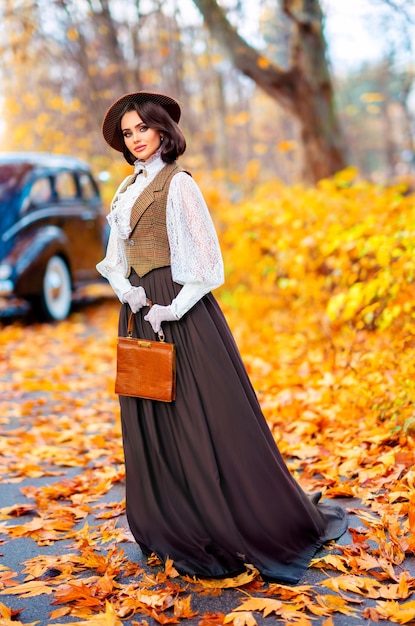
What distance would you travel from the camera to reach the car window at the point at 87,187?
10772 millimetres

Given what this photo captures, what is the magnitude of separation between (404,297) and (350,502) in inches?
58.3

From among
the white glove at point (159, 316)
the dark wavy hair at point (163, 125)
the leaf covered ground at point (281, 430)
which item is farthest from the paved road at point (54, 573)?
the dark wavy hair at point (163, 125)

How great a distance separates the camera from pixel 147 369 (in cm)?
294

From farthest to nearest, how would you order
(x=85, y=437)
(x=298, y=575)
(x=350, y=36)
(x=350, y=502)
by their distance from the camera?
(x=350, y=36) < (x=85, y=437) < (x=350, y=502) < (x=298, y=575)

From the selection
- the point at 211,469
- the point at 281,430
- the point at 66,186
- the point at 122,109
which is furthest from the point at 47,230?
the point at 211,469

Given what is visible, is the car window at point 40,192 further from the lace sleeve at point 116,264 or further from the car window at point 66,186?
the lace sleeve at point 116,264

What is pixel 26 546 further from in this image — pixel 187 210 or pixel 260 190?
pixel 260 190

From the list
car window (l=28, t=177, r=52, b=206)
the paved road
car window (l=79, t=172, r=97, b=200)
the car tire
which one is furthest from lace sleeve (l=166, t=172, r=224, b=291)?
car window (l=79, t=172, r=97, b=200)

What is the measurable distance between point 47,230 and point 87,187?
1752 millimetres

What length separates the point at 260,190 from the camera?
8891 mm

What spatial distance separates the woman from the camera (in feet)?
9.43

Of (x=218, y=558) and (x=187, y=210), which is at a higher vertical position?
(x=187, y=210)

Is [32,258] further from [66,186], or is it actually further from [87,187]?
[87,187]

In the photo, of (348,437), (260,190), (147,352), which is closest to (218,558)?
(147,352)
